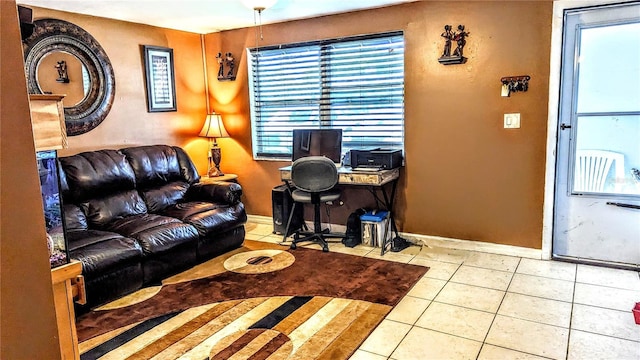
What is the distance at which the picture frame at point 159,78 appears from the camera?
183 inches

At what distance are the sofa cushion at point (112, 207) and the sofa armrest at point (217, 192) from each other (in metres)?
0.52

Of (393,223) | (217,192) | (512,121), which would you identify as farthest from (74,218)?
(512,121)

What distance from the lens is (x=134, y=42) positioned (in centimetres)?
450

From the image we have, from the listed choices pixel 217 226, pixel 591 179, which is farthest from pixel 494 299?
pixel 217 226

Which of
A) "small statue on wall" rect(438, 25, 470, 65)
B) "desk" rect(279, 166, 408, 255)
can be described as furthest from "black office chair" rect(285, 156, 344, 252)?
"small statue on wall" rect(438, 25, 470, 65)

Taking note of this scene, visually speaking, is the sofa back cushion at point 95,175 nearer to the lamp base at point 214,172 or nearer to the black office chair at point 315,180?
the lamp base at point 214,172

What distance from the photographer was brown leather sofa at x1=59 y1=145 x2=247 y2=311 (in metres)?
3.14

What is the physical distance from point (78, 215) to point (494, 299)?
125 inches

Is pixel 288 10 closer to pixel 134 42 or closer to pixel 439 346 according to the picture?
pixel 134 42

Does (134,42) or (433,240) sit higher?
(134,42)

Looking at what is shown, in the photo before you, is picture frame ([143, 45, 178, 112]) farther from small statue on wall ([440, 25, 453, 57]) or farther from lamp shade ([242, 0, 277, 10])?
small statue on wall ([440, 25, 453, 57])

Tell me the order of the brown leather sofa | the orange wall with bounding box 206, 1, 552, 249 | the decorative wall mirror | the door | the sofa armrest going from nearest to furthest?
the brown leather sofa → the door → the orange wall with bounding box 206, 1, 552, 249 → the decorative wall mirror → the sofa armrest

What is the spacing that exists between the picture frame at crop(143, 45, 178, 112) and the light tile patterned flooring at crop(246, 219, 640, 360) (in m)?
3.04

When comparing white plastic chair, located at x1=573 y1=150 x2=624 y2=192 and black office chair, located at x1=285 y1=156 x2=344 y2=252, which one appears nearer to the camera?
white plastic chair, located at x1=573 y1=150 x2=624 y2=192
